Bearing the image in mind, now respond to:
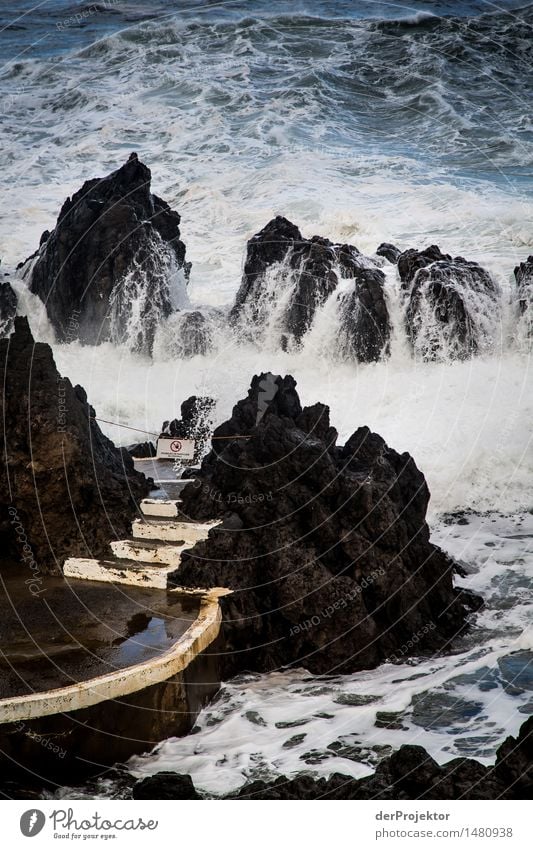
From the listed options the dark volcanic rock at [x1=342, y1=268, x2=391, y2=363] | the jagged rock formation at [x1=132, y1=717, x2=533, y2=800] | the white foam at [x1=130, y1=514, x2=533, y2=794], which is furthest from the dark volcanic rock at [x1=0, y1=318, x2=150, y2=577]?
the dark volcanic rock at [x1=342, y1=268, x2=391, y2=363]

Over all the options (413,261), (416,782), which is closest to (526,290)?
(413,261)

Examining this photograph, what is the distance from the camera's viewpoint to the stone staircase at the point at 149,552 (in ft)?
34.1

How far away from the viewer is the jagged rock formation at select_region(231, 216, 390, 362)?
801 inches

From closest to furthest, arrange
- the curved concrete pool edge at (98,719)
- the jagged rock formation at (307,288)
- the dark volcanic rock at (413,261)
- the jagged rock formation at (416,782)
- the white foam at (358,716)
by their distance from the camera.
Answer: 1. the jagged rock formation at (416,782)
2. the curved concrete pool edge at (98,719)
3. the white foam at (358,716)
4. the dark volcanic rock at (413,261)
5. the jagged rock formation at (307,288)

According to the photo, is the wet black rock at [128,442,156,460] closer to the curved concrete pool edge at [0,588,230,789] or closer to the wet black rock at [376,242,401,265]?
the curved concrete pool edge at [0,588,230,789]

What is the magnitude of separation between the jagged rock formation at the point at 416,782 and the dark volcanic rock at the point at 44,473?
399 centimetres

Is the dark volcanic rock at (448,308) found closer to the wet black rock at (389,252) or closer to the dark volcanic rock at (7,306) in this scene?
the wet black rock at (389,252)

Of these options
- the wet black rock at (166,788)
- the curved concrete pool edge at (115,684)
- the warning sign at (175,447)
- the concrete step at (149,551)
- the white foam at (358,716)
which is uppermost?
the warning sign at (175,447)

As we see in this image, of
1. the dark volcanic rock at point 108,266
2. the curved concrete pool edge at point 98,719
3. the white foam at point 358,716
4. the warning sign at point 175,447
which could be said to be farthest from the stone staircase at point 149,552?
the dark volcanic rock at point 108,266

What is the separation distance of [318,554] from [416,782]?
12.3 ft

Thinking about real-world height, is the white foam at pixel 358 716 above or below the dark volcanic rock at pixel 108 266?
below

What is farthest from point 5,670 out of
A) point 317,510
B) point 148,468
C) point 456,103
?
point 456,103

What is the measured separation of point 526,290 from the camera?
2016cm

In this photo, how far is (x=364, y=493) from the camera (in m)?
11.0
